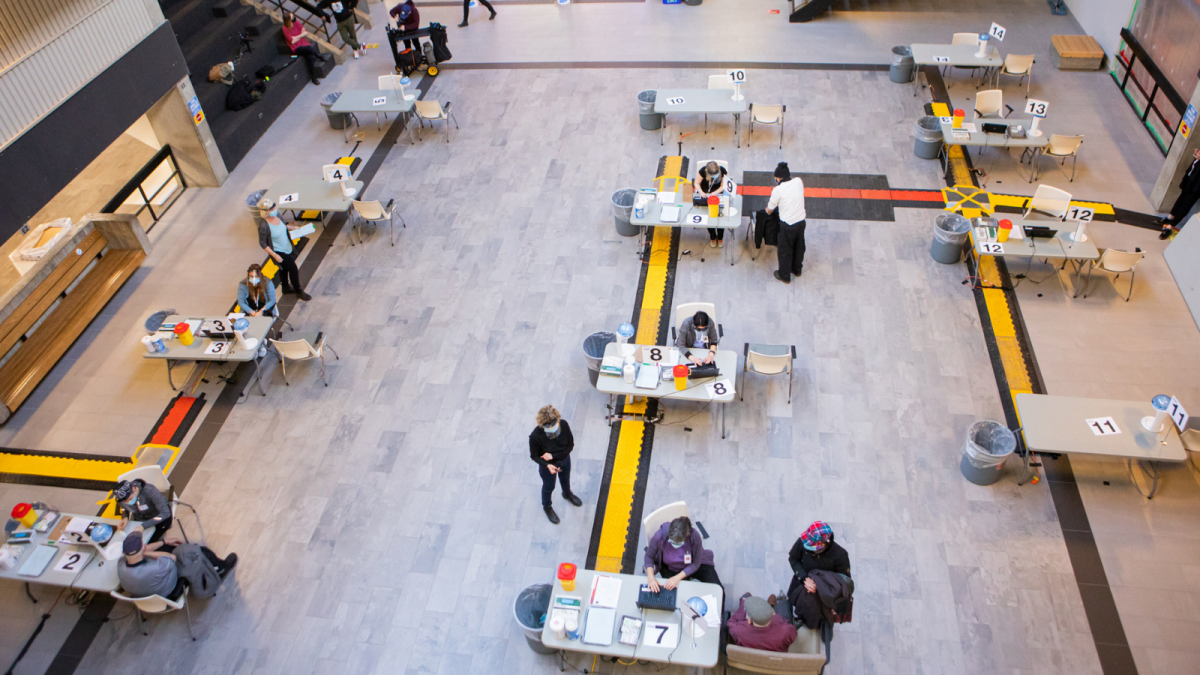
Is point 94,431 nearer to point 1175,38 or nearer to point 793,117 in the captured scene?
point 793,117

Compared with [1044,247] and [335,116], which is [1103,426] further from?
[335,116]

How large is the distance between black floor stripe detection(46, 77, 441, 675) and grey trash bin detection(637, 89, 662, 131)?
447cm

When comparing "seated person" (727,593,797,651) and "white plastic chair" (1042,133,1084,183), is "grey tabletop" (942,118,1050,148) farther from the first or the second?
"seated person" (727,593,797,651)

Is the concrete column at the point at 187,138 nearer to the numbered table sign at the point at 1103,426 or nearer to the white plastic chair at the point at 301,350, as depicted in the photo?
the white plastic chair at the point at 301,350

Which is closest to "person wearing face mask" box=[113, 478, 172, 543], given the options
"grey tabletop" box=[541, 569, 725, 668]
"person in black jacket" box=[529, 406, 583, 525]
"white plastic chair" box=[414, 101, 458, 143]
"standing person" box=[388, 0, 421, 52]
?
"person in black jacket" box=[529, 406, 583, 525]

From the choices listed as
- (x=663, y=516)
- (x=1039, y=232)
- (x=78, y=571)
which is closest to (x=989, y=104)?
(x=1039, y=232)

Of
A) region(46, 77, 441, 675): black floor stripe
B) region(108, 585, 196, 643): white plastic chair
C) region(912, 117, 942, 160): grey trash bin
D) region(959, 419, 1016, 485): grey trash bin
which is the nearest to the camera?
region(108, 585, 196, 643): white plastic chair

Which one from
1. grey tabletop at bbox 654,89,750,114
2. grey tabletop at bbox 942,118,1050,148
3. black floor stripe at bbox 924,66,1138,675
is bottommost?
black floor stripe at bbox 924,66,1138,675

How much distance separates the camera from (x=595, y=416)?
30.3 ft

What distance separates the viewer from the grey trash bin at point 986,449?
799 centimetres

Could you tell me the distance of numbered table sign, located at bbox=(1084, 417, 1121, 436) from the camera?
7.76 m

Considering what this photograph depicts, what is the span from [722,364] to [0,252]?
11.5 metres

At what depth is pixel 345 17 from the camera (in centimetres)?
1717

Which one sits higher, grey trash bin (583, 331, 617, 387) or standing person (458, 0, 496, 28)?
standing person (458, 0, 496, 28)
